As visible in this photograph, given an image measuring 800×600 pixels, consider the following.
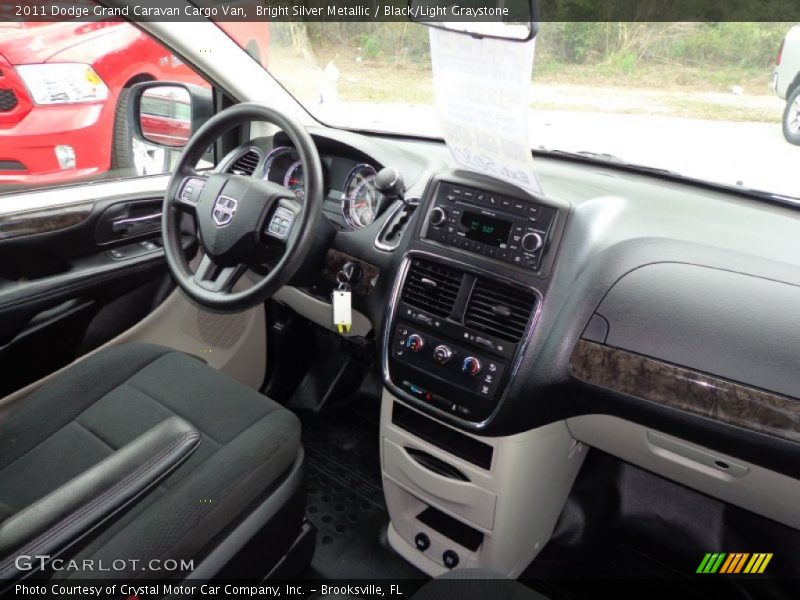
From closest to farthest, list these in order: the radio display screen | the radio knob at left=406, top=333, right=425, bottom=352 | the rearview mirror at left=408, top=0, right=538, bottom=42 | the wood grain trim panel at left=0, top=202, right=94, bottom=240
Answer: the rearview mirror at left=408, top=0, right=538, bottom=42 < the radio display screen < the radio knob at left=406, top=333, right=425, bottom=352 < the wood grain trim panel at left=0, top=202, right=94, bottom=240

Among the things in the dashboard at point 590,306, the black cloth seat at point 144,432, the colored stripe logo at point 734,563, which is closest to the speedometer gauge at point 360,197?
the dashboard at point 590,306

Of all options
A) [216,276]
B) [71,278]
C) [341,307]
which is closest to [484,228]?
[341,307]

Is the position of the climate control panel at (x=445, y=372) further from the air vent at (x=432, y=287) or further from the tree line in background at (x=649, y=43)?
the tree line in background at (x=649, y=43)

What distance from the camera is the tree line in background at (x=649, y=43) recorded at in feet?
4.52

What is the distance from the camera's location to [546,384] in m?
1.45

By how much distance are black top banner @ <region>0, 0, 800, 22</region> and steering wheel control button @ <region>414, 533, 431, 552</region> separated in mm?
1324

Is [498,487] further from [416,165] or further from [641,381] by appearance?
[416,165]

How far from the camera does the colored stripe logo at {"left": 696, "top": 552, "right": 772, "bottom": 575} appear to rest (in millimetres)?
1812

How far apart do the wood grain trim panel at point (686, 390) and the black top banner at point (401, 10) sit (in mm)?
683

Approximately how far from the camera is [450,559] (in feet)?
5.89

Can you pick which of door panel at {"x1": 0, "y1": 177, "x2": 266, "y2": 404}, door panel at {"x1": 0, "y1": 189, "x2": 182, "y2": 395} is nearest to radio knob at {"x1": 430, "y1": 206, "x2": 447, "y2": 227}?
door panel at {"x1": 0, "y1": 177, "x2": 266, "y2": 404}

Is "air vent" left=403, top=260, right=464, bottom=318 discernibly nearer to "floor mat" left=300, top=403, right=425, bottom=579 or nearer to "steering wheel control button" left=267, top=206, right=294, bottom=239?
"steering wheel control button" left=267, top=206, right=294, bottom=239

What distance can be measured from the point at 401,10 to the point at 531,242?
60cm

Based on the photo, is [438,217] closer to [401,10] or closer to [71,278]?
[401,10]
